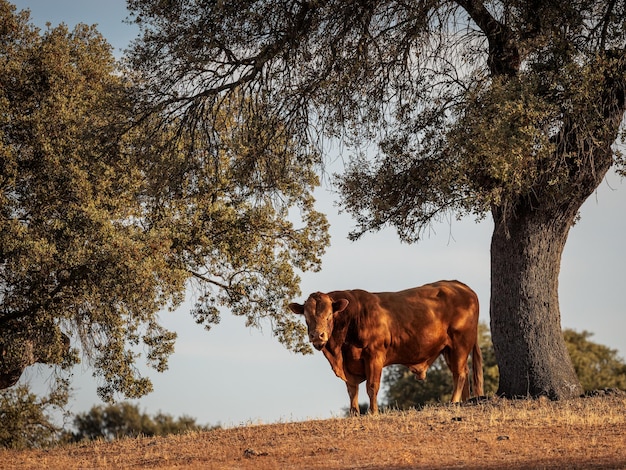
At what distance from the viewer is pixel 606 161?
17453 mm

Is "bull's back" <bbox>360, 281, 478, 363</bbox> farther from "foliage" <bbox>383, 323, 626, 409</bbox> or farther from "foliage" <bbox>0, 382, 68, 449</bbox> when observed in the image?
"foliage" <bbox>383, 323, 626, 409</bbox>

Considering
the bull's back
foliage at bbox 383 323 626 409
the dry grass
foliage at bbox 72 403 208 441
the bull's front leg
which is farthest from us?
foliage at bbox 72 403 208 441

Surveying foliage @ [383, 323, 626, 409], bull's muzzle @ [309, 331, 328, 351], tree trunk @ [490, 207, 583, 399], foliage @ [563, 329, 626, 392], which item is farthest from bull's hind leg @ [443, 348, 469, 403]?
foliage @ [563, 329, 626, 392]

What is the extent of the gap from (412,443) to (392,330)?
4.09 m

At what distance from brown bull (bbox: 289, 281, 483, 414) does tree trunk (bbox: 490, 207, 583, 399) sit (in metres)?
0.77

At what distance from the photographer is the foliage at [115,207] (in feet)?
63.2

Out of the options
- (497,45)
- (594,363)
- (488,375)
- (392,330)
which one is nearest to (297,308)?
(392,330)

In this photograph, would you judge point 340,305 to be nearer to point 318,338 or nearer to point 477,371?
point 318,338

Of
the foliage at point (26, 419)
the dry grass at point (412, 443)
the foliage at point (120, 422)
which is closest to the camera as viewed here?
the dry grass at point (412, 443)

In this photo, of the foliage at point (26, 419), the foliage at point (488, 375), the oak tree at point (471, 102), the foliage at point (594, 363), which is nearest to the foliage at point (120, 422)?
the foliage at point (488, 375)

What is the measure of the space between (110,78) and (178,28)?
4938mm

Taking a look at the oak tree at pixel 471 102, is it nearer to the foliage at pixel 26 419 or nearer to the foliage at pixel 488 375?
the foliage at pixel 26 419

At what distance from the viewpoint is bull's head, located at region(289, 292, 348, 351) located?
15680 millimetres

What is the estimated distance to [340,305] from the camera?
16.0m
